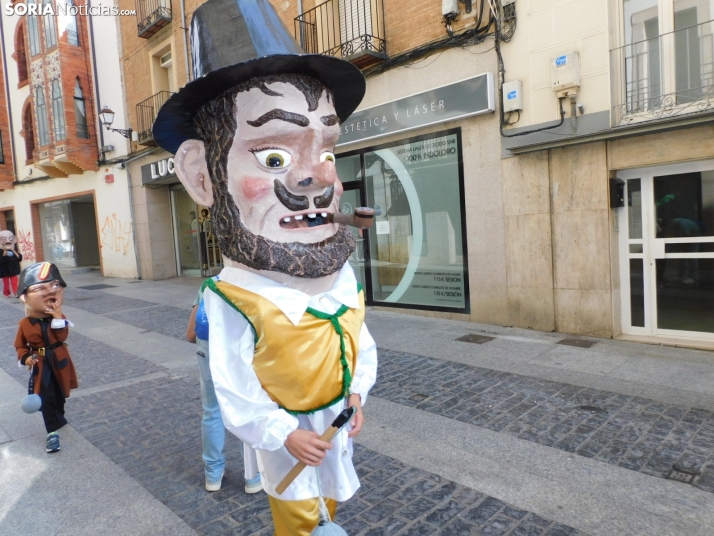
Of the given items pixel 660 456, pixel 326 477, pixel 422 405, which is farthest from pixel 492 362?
pixel 326 477

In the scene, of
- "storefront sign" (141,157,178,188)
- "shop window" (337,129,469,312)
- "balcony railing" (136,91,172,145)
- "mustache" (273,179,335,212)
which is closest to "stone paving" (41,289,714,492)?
"shop window" (337,129,469,312)

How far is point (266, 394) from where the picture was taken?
1.80 m

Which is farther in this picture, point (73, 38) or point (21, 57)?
point (21, 57)

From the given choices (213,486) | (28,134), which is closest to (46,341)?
(213,486)

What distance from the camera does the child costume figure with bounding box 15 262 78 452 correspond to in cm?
361

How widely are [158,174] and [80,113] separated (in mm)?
4419

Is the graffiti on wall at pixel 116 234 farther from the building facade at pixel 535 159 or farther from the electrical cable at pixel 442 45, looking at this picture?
the electrical cable at pixel 442 45

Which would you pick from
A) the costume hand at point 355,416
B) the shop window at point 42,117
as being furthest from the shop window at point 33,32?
the costume hand at point 355,416

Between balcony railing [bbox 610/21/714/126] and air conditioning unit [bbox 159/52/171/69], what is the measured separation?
11019mm

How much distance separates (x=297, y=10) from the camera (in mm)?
9344

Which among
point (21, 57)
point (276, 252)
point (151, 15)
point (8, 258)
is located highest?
point (21, 57)

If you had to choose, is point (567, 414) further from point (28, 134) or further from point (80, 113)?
point (28, 134)

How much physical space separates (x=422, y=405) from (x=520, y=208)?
3.50 meters

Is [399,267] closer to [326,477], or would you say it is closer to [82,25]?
[326,477]
